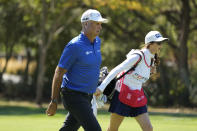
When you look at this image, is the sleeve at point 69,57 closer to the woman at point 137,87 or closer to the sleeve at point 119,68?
the sleeve at point 119,68

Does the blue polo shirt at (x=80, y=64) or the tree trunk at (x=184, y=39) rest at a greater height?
the blue polo shirt at (x=80, y=64)

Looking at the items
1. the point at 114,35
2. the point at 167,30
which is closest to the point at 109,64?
the point at 114,35

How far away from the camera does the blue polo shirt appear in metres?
7.42

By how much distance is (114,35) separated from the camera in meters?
34.5

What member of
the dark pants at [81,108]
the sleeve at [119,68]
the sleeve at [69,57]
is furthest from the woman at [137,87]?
A: the sleeve at [69,57]

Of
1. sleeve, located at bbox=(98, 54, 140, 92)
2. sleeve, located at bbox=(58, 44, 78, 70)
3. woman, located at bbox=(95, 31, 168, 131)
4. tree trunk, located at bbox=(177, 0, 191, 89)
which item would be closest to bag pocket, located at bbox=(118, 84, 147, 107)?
woman, located at bbox=(95, 31, 168, 131)

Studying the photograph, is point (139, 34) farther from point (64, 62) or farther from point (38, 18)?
point (64, 62)

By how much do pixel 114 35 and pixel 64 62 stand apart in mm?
27162

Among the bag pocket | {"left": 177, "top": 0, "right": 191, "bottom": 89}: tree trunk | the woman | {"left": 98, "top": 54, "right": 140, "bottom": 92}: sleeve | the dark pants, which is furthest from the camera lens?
{"left": 177, "top": 0, "right": 191, "bottom": 89}: tree trunk

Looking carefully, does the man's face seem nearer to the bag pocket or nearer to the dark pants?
the dark pants

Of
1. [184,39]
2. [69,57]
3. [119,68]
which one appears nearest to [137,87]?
[119,68]

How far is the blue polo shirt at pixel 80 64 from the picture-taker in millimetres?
7422

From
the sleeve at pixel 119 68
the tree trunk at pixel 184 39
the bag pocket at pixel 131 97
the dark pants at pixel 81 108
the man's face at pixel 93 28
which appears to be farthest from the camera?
the tree trunk at pixel 184 39

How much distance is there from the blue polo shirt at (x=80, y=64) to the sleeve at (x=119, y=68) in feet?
1.67
